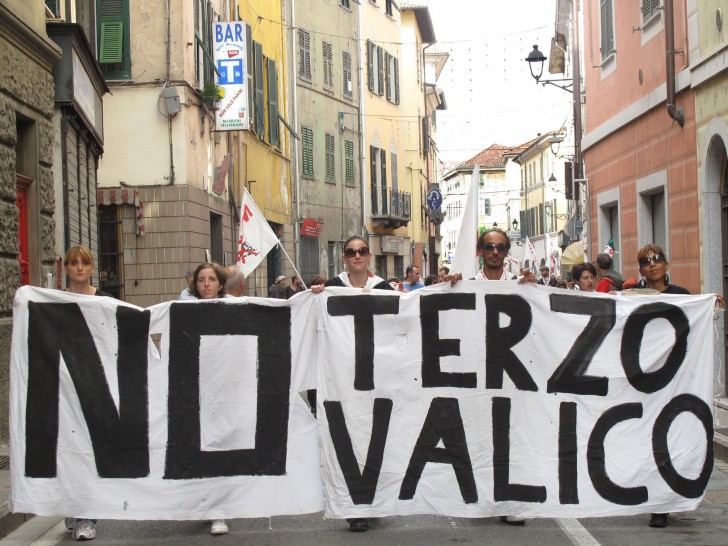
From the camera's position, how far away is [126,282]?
20.0 meters

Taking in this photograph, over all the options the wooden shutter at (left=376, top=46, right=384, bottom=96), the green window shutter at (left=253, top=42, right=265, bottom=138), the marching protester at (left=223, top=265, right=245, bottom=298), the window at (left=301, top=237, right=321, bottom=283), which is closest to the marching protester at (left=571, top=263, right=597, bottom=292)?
the marching protester at (left=223, top=265, right=245, bottom=298)

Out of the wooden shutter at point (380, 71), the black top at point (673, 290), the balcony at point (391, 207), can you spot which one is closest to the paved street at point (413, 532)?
the black top at point (673, 290)

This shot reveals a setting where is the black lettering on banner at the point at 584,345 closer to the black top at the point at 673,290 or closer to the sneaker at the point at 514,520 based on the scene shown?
the black top at the point at 673,290

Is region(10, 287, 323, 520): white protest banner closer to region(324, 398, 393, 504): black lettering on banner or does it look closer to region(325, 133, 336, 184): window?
region(324, 398, 393, 504): black lettering on banner

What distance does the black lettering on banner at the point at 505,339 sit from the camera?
744cm

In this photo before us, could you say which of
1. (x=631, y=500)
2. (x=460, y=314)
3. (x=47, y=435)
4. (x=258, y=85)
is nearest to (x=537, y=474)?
(x=631, y=500)

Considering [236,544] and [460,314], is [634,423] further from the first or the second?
[236,544]

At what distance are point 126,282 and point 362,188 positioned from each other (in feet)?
76.4

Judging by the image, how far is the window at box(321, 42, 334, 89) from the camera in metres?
37.6

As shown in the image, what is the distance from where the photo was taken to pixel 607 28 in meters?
19.4

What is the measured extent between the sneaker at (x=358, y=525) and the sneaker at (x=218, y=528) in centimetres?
78

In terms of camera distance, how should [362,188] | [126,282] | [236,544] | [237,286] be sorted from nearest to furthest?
1. [236,544]
2. [237,286]
3. [126,282]
4. [362,188]

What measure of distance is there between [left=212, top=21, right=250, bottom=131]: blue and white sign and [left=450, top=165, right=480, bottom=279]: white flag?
1455 cm

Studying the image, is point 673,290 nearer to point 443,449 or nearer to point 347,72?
point 443,449
